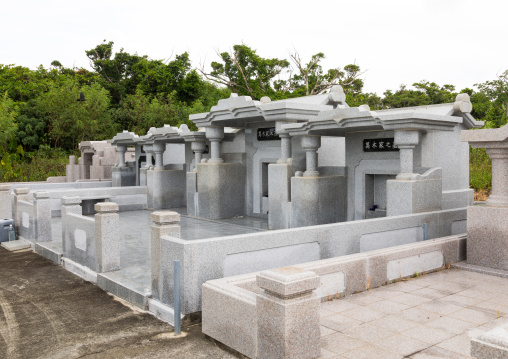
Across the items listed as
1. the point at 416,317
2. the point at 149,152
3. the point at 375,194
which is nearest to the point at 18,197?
the point at 149,152

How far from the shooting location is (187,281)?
6.04 meters

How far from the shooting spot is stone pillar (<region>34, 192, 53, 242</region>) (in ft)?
36.7

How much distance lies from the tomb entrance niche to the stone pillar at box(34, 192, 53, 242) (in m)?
8.20

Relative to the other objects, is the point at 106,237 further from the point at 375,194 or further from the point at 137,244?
the point at 375,194

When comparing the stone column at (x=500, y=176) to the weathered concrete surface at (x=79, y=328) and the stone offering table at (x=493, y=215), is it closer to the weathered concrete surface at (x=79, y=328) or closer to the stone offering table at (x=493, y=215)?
the stone offering table at (x=493, y=215)

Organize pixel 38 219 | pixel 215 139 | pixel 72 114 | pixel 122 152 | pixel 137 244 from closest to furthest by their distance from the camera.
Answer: pixel 137 244, pixel 38 219, pixel 215 139, pixel 122 152, pixel 72 114

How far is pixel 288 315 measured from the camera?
4.35 meters

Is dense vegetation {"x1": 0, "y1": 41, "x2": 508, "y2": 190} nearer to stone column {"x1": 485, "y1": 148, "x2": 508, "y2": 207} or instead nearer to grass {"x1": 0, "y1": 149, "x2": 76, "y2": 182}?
grass {"x1": 0, "y1": 149, "x2": 76, "y2": 182}

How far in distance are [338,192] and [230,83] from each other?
2847 centimetres

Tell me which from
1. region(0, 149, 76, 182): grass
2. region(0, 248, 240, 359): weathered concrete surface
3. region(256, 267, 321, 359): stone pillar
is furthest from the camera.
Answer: region(0, 149, 76, 182): grass

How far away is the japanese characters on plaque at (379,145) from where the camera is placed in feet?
37.1

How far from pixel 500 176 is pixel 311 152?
4.92 meters

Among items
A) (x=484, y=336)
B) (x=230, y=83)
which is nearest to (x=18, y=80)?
(x=230, y=83)

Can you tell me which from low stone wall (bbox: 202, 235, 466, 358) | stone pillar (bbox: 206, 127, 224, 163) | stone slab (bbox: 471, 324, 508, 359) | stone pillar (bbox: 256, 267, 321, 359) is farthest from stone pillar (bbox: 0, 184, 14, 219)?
stone slab (bbox: 471, 324, 508, 359)
